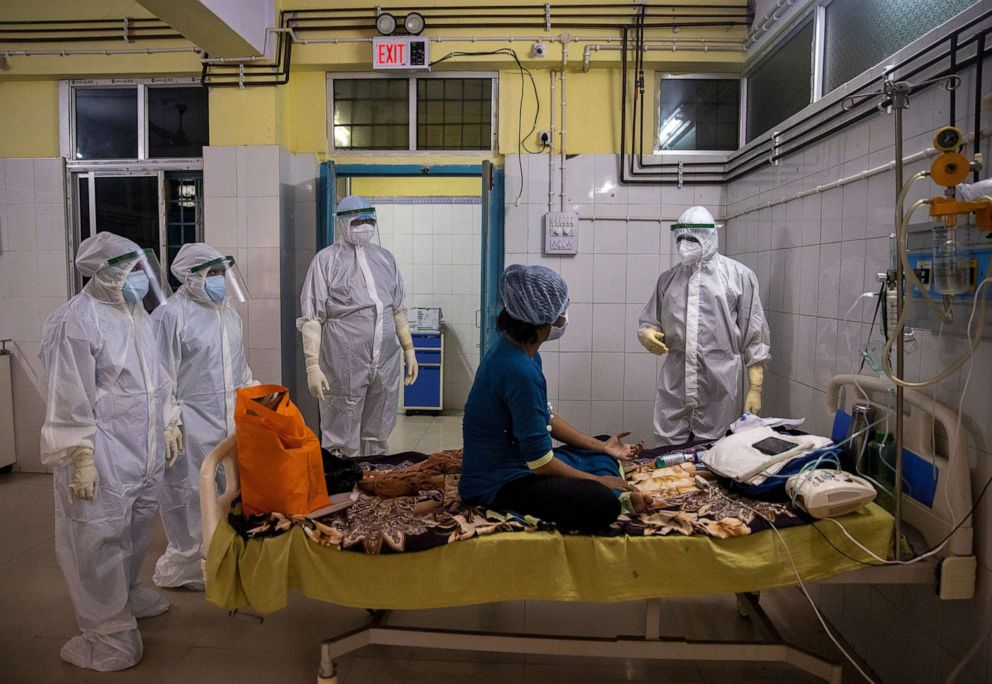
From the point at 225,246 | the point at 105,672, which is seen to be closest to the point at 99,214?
the point at 225,246

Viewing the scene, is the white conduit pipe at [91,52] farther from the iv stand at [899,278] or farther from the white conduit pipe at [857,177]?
the iv stand at [899,278]

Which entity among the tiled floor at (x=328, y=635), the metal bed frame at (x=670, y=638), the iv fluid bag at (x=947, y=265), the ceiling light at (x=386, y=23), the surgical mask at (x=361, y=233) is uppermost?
the ceiling light at (x=386, y=23)

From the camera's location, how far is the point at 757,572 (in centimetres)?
190

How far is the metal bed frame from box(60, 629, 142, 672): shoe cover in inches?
29.7

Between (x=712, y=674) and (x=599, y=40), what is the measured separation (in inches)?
137

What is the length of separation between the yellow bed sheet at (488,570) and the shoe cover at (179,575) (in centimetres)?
119

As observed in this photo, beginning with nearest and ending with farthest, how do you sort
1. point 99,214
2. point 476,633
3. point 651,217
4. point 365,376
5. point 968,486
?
point 968,486, point 476,633, point 365,376, point 651,217, point 99,214

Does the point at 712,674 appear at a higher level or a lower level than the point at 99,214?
lower

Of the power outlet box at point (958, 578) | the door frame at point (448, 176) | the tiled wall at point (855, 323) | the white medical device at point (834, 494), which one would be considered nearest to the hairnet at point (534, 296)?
the white medical device at point (834, 494)

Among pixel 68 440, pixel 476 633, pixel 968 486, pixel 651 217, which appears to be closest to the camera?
pixel 968 486

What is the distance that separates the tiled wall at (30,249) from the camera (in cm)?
447

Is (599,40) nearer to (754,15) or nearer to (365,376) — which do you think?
(754,15)

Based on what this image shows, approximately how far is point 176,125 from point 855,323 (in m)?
4.25

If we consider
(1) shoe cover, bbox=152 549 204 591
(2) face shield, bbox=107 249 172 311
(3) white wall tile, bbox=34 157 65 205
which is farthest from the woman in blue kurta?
(3) white wall tile, bbox=34 157 65 205
